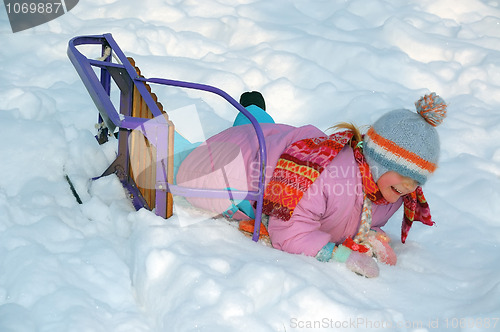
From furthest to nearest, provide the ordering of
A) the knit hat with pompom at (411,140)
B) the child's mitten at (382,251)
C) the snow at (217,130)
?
the child's mitten at (382,251)
the knit hat with pompom at (411,140)
the snow at (217,130)

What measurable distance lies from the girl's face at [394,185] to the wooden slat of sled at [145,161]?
0.70 meters

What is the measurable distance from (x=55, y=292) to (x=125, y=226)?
40 centimetres

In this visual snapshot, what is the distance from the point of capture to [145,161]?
2.05 m

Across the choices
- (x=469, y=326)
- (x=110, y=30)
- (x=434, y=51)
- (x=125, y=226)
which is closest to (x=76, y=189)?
(x=125, y=226)

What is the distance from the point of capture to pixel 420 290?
6.34 ft

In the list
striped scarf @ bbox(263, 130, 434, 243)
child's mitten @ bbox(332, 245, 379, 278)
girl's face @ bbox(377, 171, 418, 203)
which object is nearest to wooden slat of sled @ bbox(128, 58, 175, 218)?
striped scarf @ bbox(263, 130, 434, 243)

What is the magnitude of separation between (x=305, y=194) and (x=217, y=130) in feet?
3.32

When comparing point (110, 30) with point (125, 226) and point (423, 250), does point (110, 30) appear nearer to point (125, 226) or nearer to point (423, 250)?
point (125, 226)

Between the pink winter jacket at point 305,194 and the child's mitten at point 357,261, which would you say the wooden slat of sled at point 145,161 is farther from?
the child's mitten at point 357,261

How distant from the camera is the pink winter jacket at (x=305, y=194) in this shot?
2000 mm

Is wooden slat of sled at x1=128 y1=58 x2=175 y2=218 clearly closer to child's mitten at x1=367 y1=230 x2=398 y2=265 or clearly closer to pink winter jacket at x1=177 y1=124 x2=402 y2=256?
pink winter jacket at x1=177 y1=124 x2=402 y2=256

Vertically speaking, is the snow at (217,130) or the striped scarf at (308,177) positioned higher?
the striped scarf at (308,177)

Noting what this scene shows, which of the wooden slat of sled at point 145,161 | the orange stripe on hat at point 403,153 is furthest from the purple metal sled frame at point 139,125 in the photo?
the orange stripe on hat at point 403,153

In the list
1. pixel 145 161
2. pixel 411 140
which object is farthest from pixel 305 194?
pixel 145 161
